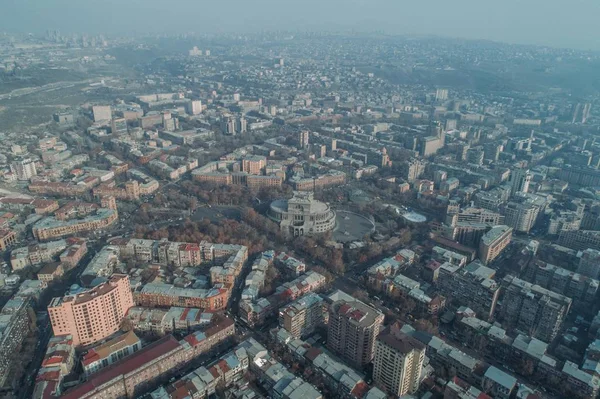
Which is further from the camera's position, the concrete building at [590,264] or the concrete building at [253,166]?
the concrete building at [253,166]

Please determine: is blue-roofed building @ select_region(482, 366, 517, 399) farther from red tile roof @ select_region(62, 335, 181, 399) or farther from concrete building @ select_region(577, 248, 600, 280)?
red tile roof @ select_region(62, 335, 181, 399)

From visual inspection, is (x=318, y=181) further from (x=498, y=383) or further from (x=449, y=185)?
(x=498, y=383)

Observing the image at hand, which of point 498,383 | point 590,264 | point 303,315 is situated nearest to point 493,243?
point 590,264

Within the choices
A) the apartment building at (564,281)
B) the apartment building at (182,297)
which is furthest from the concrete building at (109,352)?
the apartment building at (564,281)

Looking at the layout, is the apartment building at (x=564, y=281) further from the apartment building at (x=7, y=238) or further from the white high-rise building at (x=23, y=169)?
the white high-rise building at (x=23, y=169)

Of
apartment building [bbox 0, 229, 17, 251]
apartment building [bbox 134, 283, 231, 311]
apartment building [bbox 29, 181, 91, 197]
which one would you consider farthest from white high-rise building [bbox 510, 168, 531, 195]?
apartment building [bbox 0, 229, 17, 251]

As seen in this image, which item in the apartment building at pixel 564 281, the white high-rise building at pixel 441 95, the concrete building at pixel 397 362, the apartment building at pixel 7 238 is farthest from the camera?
the white high-rise building at pixel 441 95
